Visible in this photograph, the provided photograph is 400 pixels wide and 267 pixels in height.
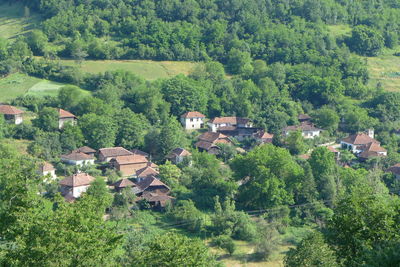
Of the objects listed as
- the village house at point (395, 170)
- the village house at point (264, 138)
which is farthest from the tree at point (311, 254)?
the village house at point (264, 138)

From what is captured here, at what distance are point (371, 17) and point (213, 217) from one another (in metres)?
47.6

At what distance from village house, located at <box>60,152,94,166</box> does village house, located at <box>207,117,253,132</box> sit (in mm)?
12746

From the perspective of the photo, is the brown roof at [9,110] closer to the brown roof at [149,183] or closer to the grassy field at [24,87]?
the grassy field at [24,87]

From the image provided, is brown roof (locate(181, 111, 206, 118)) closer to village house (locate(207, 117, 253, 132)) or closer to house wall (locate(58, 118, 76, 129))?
village house (locate(207, 117, 253, 132))

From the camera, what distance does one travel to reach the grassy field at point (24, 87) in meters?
48.9

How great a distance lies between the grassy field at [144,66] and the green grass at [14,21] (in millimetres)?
11146

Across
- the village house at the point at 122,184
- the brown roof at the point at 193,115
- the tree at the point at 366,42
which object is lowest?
the tree at the point at 366,42

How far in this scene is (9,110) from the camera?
1752 inches

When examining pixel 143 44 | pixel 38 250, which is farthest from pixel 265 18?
pixel 38 250

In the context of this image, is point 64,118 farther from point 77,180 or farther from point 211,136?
point 211,136

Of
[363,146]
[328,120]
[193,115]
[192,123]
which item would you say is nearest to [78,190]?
[192,123]

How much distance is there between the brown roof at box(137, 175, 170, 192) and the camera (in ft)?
118

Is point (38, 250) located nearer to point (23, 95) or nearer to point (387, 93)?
point (23, 95)

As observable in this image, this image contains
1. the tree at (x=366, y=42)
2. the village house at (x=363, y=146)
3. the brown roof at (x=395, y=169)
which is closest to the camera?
the brown roof at (x=395, y=169)
